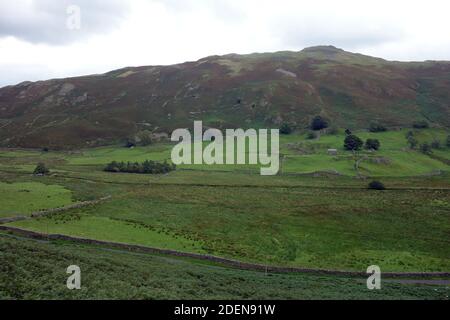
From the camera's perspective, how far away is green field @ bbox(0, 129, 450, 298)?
45.2 m

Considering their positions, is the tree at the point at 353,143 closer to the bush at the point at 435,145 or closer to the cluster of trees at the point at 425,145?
the cluster of trees at the point at 425,145

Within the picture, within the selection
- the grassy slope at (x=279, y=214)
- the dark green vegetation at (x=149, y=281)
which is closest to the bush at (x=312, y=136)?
the grassy slope at (x=279, y=214)

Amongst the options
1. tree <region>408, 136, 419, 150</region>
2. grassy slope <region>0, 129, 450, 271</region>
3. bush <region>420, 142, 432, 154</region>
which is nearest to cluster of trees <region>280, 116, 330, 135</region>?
tree <region>408, 136, 419, 150</region>

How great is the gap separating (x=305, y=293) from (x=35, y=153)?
380ft

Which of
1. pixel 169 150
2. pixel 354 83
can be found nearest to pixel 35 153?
pixel 169 150

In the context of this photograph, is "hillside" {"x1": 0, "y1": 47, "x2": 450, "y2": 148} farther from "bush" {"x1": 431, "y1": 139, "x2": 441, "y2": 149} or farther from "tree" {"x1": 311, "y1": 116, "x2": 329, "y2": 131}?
"bush" {"x1": 431, "y1": 139, "x2": 441, "y2": 149}

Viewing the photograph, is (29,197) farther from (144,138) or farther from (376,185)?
(144,138)

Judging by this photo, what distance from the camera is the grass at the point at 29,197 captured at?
55.5 metres

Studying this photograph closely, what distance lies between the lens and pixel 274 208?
6297 cm

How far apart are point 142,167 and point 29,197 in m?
33.9

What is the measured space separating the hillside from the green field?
4192 cm

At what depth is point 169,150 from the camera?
120 m

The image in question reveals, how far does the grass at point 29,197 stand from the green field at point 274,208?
0.16 meters

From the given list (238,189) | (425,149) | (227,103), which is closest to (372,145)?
(425,149)
